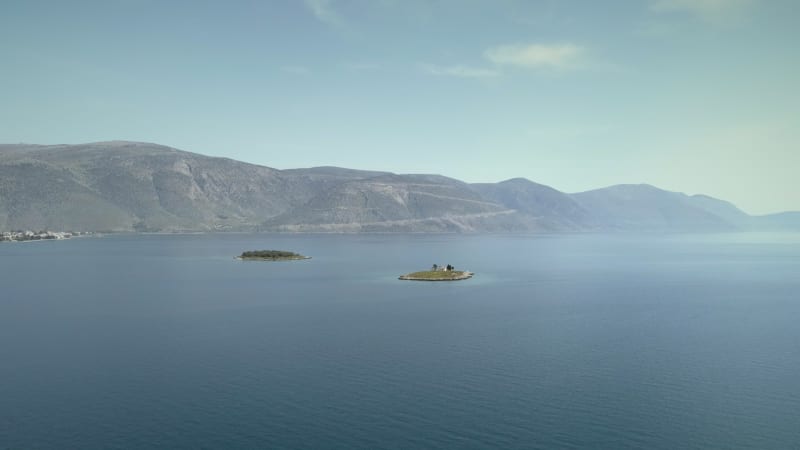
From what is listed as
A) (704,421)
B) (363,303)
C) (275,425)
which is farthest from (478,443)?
(363,303)

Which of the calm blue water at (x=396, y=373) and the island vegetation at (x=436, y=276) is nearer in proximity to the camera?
the calm blue water at (x=396, y=373)

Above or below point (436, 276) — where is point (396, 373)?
below

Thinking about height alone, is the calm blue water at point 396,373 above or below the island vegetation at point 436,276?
below

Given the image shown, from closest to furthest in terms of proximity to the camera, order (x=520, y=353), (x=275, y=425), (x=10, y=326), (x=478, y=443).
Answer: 1. (x=478, y=443)
2. (x=275, y=425)
3. (x=520, y=353)
4. (x=10, y=326)

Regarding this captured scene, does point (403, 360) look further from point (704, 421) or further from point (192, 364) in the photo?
point (704, 421)

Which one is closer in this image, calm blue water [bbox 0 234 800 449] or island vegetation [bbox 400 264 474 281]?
calm blue water [bbox 0 234 800 449]

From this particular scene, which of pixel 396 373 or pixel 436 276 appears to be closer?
pixel 396 373

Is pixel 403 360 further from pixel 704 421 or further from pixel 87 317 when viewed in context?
pixel 87 317

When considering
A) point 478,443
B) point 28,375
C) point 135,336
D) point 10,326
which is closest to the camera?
point 478,443

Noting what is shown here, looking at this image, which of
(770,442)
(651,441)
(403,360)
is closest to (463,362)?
(403,360)

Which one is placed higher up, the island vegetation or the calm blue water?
the island vegetation

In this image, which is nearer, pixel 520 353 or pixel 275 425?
pixel 275 425
